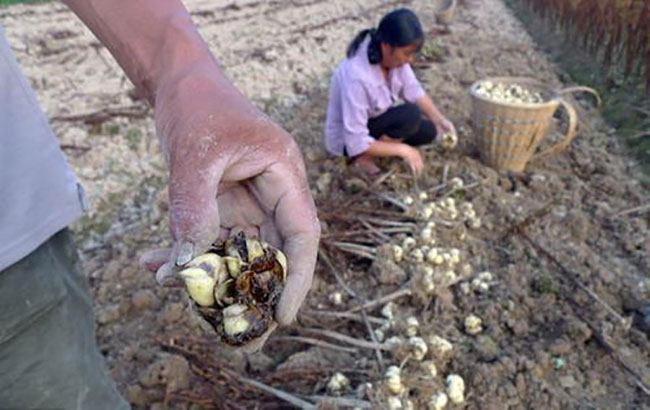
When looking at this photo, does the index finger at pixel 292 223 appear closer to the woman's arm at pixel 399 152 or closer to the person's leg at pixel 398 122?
the woman's arm at pixel 399 152

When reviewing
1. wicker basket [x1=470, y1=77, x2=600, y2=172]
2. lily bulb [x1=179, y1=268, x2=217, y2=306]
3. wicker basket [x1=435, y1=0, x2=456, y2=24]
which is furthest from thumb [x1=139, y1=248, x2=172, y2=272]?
wicker basket [x1=435, y1=0, x2=456, y2=24]

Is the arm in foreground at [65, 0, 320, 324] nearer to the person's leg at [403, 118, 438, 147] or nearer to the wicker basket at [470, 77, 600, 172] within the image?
the wicker basket at [470, 77, 600, 172]

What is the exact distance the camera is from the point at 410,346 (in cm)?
228

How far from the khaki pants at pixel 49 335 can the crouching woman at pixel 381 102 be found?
250cm

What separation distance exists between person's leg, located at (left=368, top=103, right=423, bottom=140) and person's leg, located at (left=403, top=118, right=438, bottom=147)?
0.04 m

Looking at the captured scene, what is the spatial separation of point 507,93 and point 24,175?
3250 mm

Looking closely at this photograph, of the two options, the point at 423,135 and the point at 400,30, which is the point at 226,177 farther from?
the point at 423,135

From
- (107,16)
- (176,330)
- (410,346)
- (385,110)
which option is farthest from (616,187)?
(107,16)

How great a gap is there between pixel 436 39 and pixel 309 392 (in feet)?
15.7

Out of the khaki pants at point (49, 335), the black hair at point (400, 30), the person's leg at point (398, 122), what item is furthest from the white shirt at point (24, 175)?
the person's leg at point (398, 122)

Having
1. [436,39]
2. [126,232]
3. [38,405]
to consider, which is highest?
[38,405]

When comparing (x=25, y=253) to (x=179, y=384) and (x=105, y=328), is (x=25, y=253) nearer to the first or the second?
(x=179, y=384)

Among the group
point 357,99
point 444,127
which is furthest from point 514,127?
Answer: point 357,99

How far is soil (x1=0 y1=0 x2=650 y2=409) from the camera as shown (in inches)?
88.7
